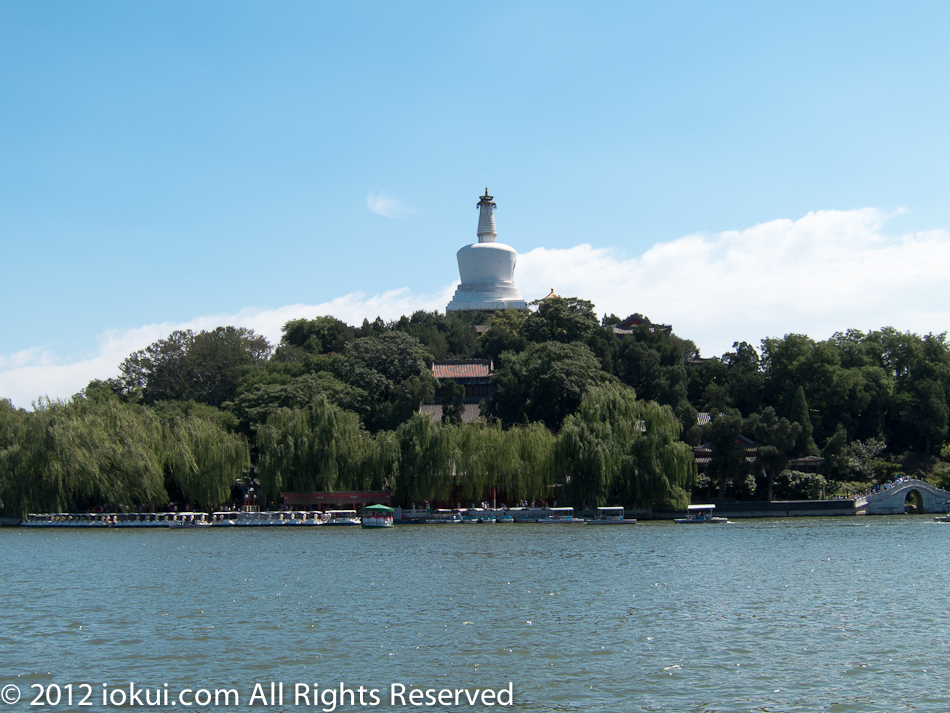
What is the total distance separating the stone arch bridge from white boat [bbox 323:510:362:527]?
24762 mm

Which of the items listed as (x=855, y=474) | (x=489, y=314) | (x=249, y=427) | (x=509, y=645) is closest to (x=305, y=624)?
(x=509, y=645)

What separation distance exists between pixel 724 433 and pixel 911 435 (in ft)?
59.4

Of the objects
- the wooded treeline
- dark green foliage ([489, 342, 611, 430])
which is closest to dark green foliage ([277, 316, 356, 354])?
the wooded treeline

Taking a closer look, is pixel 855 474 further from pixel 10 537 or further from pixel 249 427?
pixel 10 537

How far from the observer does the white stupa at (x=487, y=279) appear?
95.8 metres

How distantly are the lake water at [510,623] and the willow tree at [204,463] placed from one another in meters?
13.4

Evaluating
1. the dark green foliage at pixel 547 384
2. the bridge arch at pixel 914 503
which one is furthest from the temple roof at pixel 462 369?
the bridge arch at pixel 914 503

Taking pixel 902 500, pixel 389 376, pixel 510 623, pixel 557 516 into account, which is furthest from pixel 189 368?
pixel 510 623

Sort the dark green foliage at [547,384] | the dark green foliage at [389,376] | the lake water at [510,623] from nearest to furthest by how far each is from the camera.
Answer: the lake water at [510,623] → the dark green foliage at [547,384] → the dark green foliage at [389,376]

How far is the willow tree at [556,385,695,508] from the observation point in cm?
4653

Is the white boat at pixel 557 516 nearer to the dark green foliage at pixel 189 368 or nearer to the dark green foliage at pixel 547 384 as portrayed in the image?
the dark green foliage at pixel 547 384

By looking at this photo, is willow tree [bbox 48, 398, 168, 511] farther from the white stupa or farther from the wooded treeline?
the white stupa

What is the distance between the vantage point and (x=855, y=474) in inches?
2213

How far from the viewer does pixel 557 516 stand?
4688 centimetres
